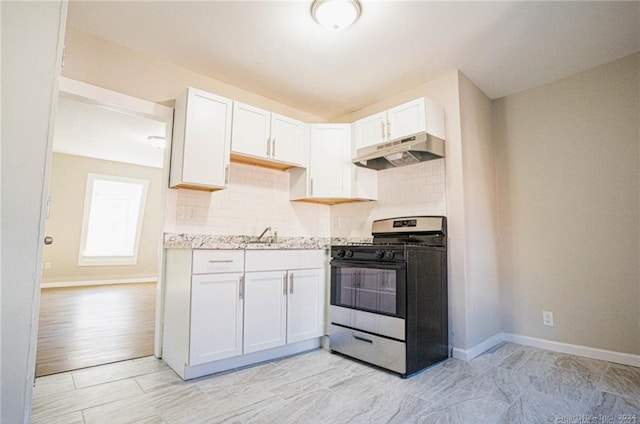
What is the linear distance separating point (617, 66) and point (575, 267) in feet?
5.73

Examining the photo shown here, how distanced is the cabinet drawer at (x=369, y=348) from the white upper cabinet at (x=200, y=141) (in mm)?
1630

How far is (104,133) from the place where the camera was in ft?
17.6

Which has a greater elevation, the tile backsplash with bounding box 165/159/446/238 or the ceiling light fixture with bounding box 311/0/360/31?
the ceiling light fixture with bounding box 311/0/360/31

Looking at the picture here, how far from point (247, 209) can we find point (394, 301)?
1.71m

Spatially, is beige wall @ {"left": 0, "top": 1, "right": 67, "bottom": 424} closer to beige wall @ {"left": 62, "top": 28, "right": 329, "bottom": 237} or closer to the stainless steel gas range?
beige wall @ {"left": 62, "top": 28, "right": 329, "bottom": 237}

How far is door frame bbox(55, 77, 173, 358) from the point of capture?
96.9 inches

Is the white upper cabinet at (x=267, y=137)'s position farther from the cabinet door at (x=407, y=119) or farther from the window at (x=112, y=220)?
the window at (x=112, y=220)

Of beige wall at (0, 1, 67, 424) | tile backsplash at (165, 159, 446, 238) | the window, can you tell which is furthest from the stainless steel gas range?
the window

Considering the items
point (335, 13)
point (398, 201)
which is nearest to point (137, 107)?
point (335, 13)

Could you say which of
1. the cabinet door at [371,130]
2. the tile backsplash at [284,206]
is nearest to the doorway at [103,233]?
the tile backsplash at [284,206]

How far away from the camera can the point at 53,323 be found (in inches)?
148

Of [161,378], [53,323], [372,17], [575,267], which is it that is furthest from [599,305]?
[53,323]

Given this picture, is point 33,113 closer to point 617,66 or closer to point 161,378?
point 161,378

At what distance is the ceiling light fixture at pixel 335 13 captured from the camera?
213cm
